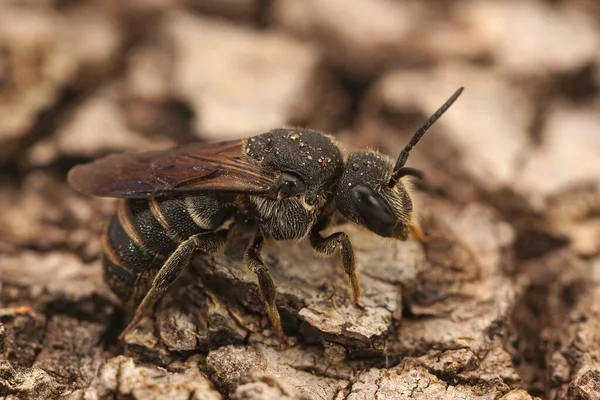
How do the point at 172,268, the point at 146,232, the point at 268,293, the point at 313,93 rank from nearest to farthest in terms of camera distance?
the point at 268,293, the point at 172,268, the point at 146,232, the point at 313,93

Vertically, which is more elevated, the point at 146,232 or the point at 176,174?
the point at 176,174

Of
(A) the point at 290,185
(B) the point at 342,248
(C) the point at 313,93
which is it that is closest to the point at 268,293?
(B) the point at 342,248

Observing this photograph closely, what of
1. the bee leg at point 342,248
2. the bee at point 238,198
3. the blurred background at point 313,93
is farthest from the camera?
the blurred background at point 313,93

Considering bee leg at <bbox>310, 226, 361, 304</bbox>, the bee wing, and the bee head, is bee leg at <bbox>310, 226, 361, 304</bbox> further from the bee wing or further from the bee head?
the bee wing

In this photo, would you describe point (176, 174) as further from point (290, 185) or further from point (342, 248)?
point (342, 248)

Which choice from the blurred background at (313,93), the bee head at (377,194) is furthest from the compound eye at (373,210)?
the blurred background at (313,93)

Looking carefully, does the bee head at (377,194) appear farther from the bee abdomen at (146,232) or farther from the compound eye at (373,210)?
the bee abdomen at (146,232)
